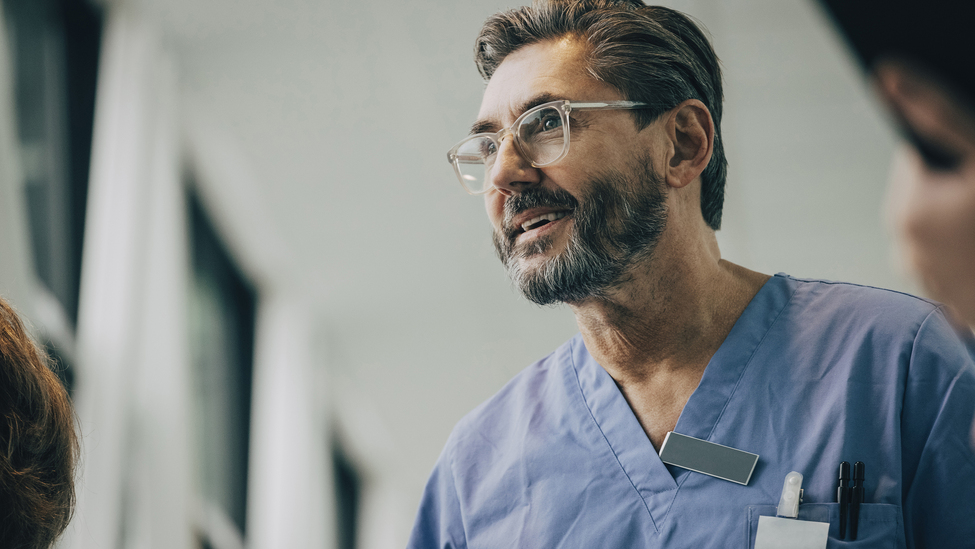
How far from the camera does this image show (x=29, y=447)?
2.76 feet

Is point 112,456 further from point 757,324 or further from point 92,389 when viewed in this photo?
point 757,324

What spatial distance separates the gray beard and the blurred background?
3.79ft

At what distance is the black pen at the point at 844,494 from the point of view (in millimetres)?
973

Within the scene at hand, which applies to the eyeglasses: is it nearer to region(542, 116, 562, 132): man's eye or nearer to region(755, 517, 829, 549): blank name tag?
region(542, 116, 562, 132): man's eye

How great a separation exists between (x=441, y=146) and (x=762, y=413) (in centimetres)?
280

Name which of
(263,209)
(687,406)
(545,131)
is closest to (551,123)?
(545,131)

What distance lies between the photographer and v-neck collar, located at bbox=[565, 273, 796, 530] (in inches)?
44.1

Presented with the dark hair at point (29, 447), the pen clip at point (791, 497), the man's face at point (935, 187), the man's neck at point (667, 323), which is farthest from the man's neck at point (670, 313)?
the man's face at point (935, 187)

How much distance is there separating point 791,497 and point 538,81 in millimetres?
724

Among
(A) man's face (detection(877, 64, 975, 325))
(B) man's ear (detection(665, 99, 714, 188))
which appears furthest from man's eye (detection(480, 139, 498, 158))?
(A) man's face (detection(877, 64, 975, 325))

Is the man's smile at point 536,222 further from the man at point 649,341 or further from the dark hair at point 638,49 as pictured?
the dark hair at point 638,49

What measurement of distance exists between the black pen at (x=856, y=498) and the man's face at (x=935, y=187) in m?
0.72

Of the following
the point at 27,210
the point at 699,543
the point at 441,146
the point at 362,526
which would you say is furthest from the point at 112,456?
the point at 362,526

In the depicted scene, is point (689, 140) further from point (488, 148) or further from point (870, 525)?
point (870, 525)
